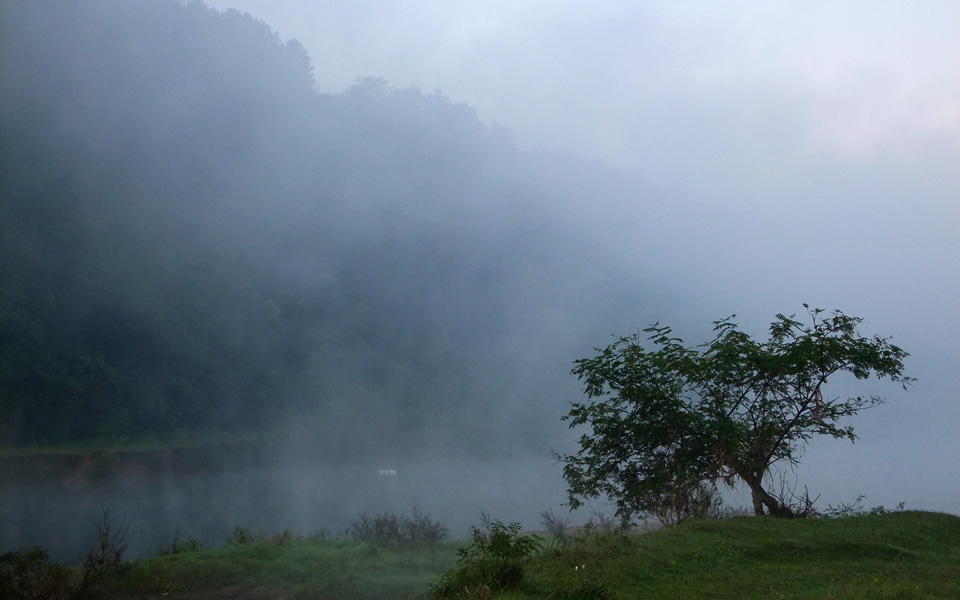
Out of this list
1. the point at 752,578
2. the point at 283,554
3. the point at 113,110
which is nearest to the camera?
the point at 752,578

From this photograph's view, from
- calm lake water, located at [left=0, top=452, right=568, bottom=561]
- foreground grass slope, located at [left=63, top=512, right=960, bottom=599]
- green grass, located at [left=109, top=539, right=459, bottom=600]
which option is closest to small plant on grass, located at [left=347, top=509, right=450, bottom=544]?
foreground grass slope, located at [left=63, top=512, right=960, bottom=599]

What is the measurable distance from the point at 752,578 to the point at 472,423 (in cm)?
5435

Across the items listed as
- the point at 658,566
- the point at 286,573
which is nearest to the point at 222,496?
the point at 286,573

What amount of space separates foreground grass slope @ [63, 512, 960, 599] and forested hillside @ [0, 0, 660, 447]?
28.7m

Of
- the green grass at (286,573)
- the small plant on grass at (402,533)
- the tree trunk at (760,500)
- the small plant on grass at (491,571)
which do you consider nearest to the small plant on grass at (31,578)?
the green grass at (286,573)

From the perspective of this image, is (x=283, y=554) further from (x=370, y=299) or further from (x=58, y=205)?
(x=370, y=299)

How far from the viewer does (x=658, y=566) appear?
7723 millimetres

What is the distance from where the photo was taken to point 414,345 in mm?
66562

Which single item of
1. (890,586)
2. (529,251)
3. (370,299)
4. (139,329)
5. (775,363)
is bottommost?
(890,586)

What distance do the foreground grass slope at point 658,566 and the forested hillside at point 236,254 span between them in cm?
2865

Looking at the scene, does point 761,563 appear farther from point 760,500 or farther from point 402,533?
point 402,533

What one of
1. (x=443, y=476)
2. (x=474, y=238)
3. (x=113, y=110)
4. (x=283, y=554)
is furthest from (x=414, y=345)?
(x=283, y=554)

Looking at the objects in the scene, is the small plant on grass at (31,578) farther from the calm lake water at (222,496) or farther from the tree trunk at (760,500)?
the tree trunk at (760,500)

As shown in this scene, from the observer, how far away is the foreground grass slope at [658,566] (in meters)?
6.86
